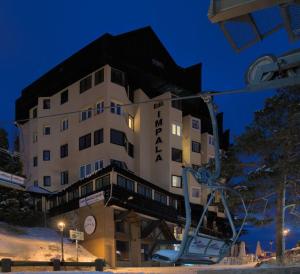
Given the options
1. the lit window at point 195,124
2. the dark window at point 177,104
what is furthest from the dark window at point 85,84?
the lit window at point 195,124

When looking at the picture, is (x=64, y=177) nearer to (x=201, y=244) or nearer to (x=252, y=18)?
(x=252, y=18)

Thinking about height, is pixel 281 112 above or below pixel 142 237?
above

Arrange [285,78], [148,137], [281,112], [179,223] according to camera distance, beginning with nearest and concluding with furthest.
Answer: [285,78]
[281,112]
[179,223]
[148,137]

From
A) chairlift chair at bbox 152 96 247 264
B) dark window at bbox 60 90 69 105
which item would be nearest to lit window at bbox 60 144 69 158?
dark window at bbox 60 90 69 105

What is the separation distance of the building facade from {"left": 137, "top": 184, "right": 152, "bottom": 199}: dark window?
11 centimetres

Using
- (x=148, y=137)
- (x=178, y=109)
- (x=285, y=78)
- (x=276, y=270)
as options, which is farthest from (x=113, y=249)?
(x=285, y=78)

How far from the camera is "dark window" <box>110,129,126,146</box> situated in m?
45.0

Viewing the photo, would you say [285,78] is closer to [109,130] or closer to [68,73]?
[109,130]

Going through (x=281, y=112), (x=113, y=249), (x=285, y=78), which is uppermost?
(x=281, y=112)

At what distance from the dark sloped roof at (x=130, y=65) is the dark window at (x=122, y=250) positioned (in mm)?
14834

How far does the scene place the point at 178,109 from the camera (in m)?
52.3

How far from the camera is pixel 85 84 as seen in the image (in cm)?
4834

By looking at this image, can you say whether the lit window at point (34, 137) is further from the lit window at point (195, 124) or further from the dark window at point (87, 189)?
the lit window at point (195, 124)

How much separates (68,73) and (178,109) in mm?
Answer: 10879
